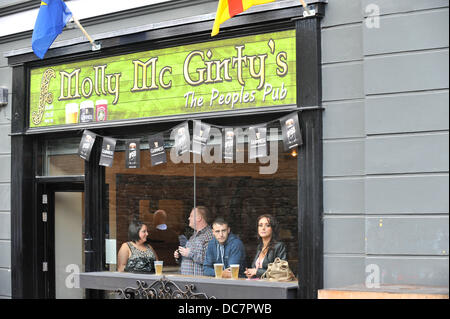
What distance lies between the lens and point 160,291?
9.18 m

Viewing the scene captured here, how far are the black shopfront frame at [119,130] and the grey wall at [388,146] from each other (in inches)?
6.0

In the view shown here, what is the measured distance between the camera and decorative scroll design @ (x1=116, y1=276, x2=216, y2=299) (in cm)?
886

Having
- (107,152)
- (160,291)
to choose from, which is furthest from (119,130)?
(160,291)

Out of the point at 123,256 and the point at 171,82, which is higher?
the point at 171,82

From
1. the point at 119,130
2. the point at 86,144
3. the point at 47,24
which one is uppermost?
the point at 47,24

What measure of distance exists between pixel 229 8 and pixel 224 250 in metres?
2.82

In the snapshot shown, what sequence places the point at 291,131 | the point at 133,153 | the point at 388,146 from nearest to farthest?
the point at 388,146 → the point at 291,131 → the point at 133,153

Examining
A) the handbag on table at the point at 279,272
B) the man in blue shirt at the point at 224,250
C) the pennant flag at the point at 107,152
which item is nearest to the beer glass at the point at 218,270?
the man in blue shirt at the point at 224,250

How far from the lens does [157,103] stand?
9.64 m

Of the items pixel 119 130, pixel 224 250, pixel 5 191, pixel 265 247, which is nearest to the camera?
pixel 265 247

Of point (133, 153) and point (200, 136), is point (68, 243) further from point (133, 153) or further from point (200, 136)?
point (200, 136)

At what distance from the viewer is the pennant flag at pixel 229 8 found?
813cm
